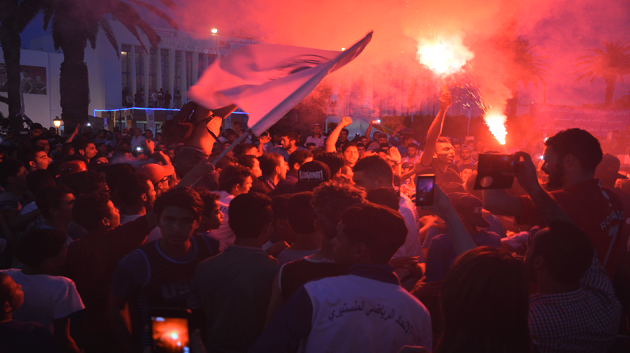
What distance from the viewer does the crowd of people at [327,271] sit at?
1888 millimetres

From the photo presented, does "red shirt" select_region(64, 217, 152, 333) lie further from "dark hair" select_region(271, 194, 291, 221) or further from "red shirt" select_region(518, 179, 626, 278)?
"red shirt" select_region(518, 179, 626, 278)

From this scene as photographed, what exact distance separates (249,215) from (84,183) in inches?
103

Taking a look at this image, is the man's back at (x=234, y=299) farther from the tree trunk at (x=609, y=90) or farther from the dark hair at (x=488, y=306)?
the tree trunk at (x=609, y=90)

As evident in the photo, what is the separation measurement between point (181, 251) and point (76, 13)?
62.1 feet

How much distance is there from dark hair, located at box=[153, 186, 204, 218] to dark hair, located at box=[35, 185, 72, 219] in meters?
1.42

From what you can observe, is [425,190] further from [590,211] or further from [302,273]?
[590,211]

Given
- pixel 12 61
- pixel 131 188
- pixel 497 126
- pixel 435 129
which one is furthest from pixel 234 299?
pixel 12 61

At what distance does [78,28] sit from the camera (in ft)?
62.1

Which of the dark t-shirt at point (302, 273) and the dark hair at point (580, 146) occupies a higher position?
the dark hair at point (580, 146)

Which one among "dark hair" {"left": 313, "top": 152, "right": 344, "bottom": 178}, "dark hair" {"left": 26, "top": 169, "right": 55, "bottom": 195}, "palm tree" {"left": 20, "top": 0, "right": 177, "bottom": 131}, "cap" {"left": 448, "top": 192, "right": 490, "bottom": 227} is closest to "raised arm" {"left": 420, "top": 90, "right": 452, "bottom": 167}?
"dark hair" {"left": 313, "top": 152, "right": 344, "bottom": 178}

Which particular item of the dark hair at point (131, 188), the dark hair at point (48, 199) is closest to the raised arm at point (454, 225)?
the dark hair at point (131, 188)

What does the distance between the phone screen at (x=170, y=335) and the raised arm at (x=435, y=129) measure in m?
4.92

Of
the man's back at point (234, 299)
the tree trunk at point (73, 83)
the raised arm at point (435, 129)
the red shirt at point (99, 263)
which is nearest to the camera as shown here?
the man's back at point (234, 299)

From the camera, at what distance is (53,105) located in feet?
135
